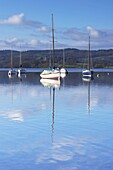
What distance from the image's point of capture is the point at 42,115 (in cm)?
2408

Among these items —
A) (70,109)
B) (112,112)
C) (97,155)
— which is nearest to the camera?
(97,155)

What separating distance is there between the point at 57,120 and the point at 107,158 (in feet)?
29.5

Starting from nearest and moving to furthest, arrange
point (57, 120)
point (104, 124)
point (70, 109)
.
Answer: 1. point (104, 124)
2. point (57, 120)
3. point (70, 109)

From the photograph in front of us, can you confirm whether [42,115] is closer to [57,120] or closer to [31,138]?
[57,120]

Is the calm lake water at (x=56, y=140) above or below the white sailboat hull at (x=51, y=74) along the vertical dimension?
below

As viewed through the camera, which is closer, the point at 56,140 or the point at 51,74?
the point at 56,140

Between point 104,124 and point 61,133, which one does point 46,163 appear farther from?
point 104,124

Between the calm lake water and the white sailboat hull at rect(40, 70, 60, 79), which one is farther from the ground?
the white sailboat hull at rect(40, 70, 60, 79)

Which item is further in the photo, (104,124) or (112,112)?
(112,112)

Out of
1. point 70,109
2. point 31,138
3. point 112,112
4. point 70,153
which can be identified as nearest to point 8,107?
point 70,109

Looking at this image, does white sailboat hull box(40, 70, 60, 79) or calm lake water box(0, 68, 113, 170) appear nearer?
calm lake water box(0, 68, 113, 170)

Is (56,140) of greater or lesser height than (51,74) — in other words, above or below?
below

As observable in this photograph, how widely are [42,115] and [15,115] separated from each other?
1.68 m

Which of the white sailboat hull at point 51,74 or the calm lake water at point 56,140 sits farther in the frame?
the white sailboat hull at point 51,74
